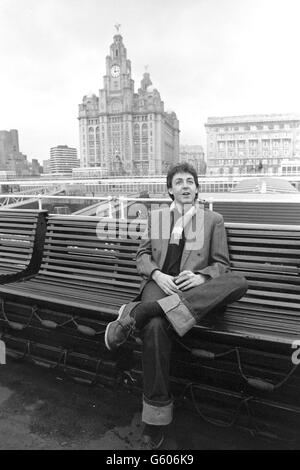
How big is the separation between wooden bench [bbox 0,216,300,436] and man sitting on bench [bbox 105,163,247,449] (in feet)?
0.59

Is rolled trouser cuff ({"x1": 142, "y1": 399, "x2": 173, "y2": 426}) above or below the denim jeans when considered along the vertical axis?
below

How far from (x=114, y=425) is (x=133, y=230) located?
1.42 metres

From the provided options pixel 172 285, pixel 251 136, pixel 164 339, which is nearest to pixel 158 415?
pixel 164 339

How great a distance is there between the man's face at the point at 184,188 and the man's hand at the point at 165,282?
558 millimetres

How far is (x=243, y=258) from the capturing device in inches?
105

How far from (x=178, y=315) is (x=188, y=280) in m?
0.29

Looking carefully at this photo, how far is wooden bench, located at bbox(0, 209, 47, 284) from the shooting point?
344cm

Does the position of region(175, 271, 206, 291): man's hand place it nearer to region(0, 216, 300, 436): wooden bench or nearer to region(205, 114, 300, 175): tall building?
region(0, 216, 300, 436): wooden bench

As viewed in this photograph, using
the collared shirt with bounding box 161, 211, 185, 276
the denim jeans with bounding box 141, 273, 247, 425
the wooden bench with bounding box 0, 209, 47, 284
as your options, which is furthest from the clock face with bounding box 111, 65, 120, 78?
the denim jeans with bounding box 141, 273, 247, 425

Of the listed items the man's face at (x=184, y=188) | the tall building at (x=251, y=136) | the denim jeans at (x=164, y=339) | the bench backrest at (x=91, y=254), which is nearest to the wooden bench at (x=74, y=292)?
the bench backrest at (x=91, y=254)

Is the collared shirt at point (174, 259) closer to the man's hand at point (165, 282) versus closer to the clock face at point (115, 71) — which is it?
the man's hand at point (165, 282)

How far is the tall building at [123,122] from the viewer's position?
11331 centimetres
